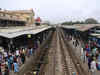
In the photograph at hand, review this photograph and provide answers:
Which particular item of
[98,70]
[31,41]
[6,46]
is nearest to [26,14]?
[31,41]

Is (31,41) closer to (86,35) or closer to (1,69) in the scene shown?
(86,35)

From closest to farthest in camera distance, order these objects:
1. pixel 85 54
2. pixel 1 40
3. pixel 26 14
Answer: pixel 1 40
pixel 85 54
pixel 26 14

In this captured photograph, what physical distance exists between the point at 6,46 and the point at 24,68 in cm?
215

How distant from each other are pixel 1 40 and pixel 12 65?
89.4 inches

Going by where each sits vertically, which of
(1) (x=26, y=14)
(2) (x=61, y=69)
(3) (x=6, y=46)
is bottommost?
(2) (x=61, y=69)

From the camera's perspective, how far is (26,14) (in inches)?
2322

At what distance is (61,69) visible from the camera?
10.0 meters

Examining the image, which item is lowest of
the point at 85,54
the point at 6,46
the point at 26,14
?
the point at 85,54

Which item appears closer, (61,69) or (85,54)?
(61,69)

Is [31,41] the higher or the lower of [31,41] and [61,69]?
the higher

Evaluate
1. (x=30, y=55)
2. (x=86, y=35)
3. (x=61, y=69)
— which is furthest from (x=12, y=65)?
(x=86, y=35)

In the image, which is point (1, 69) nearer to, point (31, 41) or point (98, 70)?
point (98, 70)

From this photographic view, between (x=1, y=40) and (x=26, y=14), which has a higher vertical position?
(x=26, y=14)

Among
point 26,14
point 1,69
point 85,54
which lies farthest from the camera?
point 26,14
